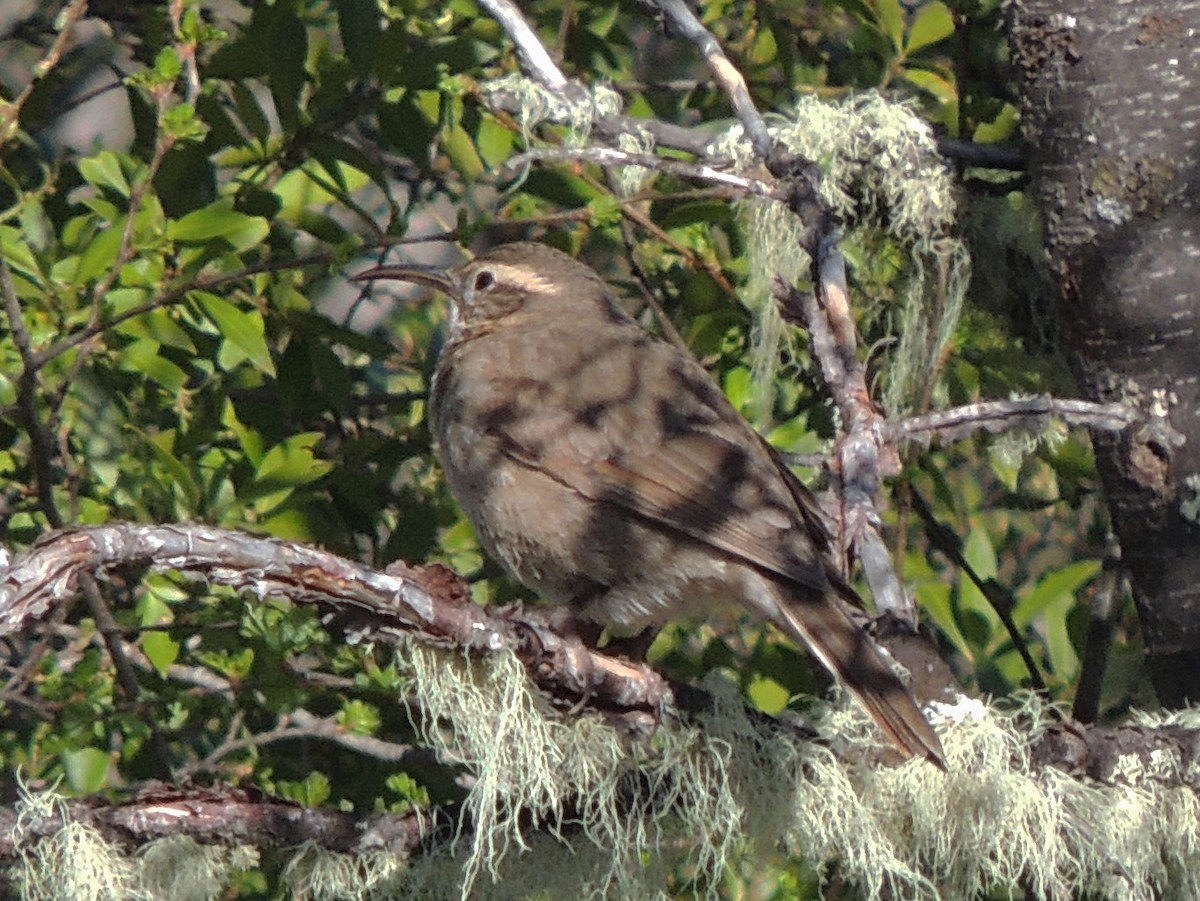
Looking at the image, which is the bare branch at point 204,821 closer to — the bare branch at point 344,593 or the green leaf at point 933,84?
the bare branch at point 344,593

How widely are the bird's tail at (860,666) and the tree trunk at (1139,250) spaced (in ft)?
2.46

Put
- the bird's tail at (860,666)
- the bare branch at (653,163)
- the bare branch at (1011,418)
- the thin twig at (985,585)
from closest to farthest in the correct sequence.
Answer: the bird's tail at (860,666), the bare branch at (1011,418), the bare branch at (653,163), the thin twig at (985,585)

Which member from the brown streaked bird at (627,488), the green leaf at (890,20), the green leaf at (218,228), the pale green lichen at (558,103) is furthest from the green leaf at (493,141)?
the green leaf at (890,20)

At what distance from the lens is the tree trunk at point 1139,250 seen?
155 inches

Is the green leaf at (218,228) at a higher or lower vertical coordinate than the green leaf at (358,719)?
higher

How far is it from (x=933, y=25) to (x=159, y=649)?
2642mm

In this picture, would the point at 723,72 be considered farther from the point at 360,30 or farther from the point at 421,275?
the point at 421,275

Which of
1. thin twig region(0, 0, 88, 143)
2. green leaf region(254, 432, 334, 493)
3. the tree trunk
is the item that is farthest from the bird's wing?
thin twig region(0, 0, 88, 143)

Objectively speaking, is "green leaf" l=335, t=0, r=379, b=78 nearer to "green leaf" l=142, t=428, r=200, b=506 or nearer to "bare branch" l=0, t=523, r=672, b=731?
"green leaf" l=142, t=428, r=200, b=506

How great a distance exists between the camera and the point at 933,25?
489cm

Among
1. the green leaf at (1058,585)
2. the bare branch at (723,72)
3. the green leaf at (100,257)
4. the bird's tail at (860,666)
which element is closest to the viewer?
the bird's tail at (860,666)

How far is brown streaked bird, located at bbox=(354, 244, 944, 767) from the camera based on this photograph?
4.06 metres

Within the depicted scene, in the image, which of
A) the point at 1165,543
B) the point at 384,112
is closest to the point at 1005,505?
the point at 1165,543

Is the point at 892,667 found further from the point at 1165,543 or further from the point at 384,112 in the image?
the point at 384,112
